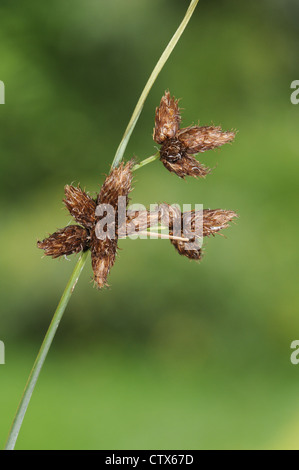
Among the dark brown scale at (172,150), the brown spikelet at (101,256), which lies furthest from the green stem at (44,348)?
the dark brown scale at (172,150)

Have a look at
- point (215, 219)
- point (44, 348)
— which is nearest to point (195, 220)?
point (215, 219)

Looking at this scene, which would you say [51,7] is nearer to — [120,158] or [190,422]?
[190,422]

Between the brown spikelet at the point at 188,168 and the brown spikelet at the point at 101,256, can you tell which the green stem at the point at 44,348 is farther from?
the brown spikelet at the point at 188,168

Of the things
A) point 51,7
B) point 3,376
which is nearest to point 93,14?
point 51,7

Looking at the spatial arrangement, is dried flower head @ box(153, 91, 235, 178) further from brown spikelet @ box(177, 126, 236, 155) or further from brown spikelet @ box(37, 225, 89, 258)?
brown spikelet @ box(37, 225, 89, 258)

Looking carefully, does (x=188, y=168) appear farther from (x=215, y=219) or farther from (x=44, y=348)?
(x=44, y=348)

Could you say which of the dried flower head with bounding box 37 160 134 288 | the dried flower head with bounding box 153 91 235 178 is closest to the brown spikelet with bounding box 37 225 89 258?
the dried flower head with bounding box 37 160 134 288
